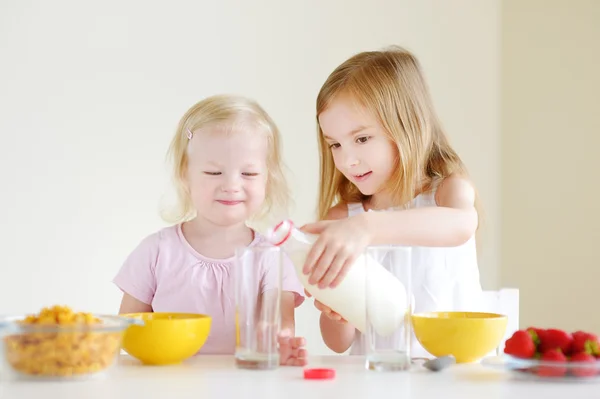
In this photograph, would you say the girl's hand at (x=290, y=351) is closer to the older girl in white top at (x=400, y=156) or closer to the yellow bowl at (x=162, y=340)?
the yellow bowl at (x=162, y=340)

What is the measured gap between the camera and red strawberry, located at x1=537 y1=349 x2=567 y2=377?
99cm

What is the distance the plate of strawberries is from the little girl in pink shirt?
57cm

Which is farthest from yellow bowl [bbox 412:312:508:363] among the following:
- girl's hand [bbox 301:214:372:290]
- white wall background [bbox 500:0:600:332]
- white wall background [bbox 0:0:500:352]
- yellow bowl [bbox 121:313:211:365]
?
white wall background [bbox 500:0:600:332]

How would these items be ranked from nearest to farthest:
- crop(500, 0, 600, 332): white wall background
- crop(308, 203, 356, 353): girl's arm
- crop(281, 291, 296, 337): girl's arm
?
crop(281, 291, 296, 337): girl's arm → crop(308, 203, 356, 353): girl's arm → crop(500, 0, 600, 332): white wall background

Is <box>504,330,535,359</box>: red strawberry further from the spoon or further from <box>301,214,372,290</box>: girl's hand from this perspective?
<box>301,214,372,290</box>: girl's hand

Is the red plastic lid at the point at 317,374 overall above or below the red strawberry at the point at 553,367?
below

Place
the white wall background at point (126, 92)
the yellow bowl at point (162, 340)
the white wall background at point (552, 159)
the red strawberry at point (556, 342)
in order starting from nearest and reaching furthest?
the red strawberry at point (556, 342) → the yellow bowl at point (162, 340) → the white wall background at point (126, 92) → the white wall background at point (552, 159)

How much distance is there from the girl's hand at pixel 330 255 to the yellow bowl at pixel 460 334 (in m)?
0.14

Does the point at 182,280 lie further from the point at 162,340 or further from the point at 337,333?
the point at 162,340

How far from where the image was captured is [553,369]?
986 millimetres

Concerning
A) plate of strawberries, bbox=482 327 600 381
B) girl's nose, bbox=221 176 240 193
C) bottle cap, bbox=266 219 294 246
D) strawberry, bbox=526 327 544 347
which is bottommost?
plate of strawberries, bbox=482 327 600 381

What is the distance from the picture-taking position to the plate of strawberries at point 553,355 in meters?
0.98

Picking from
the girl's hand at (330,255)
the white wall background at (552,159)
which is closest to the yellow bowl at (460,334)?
the girl's hand at (330,255)

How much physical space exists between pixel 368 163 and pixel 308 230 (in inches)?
21.5
